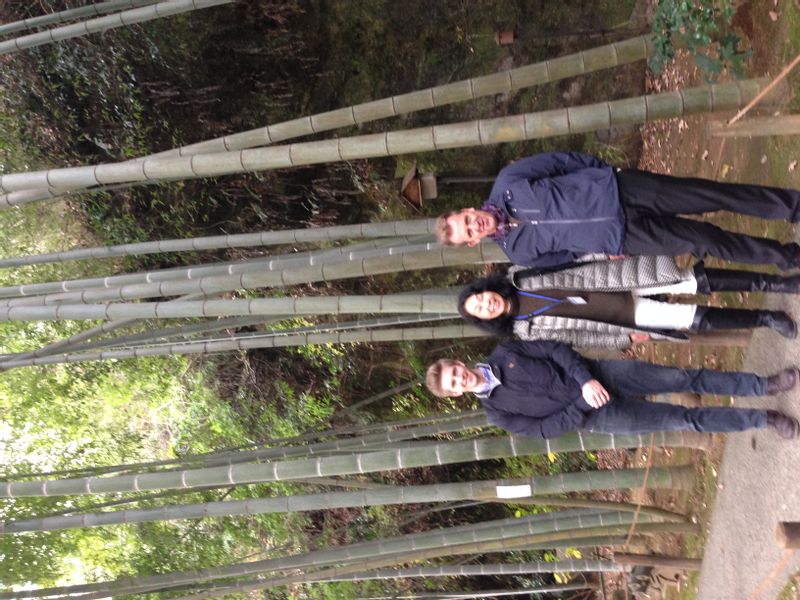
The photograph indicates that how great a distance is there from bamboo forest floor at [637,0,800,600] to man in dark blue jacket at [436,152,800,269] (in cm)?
42

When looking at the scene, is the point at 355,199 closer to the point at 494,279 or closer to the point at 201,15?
the point at 201,15

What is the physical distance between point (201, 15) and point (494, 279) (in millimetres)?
4894

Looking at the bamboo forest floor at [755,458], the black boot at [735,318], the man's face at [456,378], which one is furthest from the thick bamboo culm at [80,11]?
the black boot at [735,318]

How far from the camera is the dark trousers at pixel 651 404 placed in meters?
2.88

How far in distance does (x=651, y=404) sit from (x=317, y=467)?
1.66 metres

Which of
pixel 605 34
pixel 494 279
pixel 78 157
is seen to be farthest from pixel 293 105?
pixel 494 279

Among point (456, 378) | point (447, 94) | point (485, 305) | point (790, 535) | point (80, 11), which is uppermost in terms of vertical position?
point (80, 11)

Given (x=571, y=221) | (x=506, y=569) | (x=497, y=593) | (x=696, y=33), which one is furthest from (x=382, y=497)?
(x=497, y=593)

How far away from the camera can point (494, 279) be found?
289 centimetres

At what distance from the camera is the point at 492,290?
2.80 metres

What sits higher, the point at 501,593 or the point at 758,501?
the point at 758,501

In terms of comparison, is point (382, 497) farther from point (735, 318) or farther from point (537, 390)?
point (735, 318)

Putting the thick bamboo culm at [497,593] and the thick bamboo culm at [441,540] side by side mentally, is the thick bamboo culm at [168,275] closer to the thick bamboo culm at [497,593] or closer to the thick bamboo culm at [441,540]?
the thick bamboo culm at [441,540]

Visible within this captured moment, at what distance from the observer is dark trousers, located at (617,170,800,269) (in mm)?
2607
